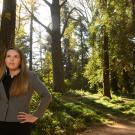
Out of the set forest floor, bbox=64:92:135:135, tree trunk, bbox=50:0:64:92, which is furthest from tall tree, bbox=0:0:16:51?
tree trunk, bbox=50:0:64:92

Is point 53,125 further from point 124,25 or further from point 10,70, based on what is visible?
point 124,25

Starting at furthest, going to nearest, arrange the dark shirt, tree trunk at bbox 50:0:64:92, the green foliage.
→ the green foliage
tree trunk at bbox 50:0:64:92
the dark shirt

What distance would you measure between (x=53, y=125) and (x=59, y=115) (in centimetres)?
229

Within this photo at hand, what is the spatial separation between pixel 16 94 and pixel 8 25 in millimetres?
8021

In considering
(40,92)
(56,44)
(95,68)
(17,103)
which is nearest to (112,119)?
(56,44)

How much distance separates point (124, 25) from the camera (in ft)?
87.8

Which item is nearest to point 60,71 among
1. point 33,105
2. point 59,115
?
point 59,115

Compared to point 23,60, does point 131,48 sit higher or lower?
higher

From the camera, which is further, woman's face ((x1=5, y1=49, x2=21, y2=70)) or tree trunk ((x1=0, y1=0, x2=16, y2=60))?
tree trunk ((x1=0, y1=0, x2=16, y2=60))

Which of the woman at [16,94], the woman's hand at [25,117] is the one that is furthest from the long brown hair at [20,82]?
the woman's hand at [25,117]

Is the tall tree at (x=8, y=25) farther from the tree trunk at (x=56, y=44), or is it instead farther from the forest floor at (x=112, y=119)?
the tree trunk at (x=56, y=44)

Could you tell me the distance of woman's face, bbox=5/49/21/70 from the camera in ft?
14.0

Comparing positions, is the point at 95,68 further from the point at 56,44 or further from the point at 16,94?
the point at 16,94

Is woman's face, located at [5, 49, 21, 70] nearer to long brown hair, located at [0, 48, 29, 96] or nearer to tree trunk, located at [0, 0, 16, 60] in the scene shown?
long brown hair, located at [0, 48, 29, 96]
